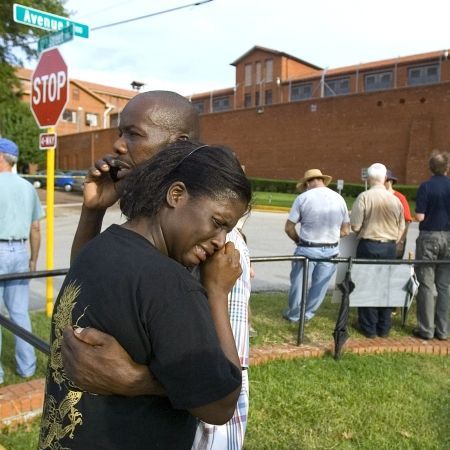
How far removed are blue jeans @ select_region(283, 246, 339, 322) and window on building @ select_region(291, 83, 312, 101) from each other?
40494 mm

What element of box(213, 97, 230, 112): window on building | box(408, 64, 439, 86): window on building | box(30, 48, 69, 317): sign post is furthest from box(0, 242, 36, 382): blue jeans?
box(213, 97, 230, 112): window on building

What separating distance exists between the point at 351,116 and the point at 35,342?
3054 cm

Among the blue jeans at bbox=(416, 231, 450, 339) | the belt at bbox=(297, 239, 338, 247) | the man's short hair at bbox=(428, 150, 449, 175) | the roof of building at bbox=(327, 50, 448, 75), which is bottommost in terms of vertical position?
the blue jeans at bbox=(416, 231, 450, 339)

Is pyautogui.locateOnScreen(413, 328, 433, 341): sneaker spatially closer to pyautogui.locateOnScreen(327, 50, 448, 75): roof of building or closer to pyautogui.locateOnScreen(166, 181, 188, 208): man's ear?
pyautogui.locateOnScreen(166, 181, 188, 208): man's ear

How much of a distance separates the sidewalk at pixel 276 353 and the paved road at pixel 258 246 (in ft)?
4.90

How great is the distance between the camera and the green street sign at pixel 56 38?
15.3 feet

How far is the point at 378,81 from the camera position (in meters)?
41.1

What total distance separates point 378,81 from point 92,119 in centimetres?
3269

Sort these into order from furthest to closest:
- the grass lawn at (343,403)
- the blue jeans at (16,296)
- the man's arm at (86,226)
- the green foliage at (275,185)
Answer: the green foliage at (275,185)
the blue jeans at (16,296)
the grass lawn at (343,403)
the man's arm at (86,226)

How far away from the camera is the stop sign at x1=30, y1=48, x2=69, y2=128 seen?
4.51 meters

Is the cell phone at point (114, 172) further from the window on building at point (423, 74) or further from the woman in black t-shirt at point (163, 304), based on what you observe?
the window on building at point (423, 74)

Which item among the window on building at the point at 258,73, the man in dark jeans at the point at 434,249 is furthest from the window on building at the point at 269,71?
the man in dark jeans at the point at 434,249

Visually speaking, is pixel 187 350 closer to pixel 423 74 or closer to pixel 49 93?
pixel 49 93

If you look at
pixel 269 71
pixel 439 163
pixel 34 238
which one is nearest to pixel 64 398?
pixel 34 238
